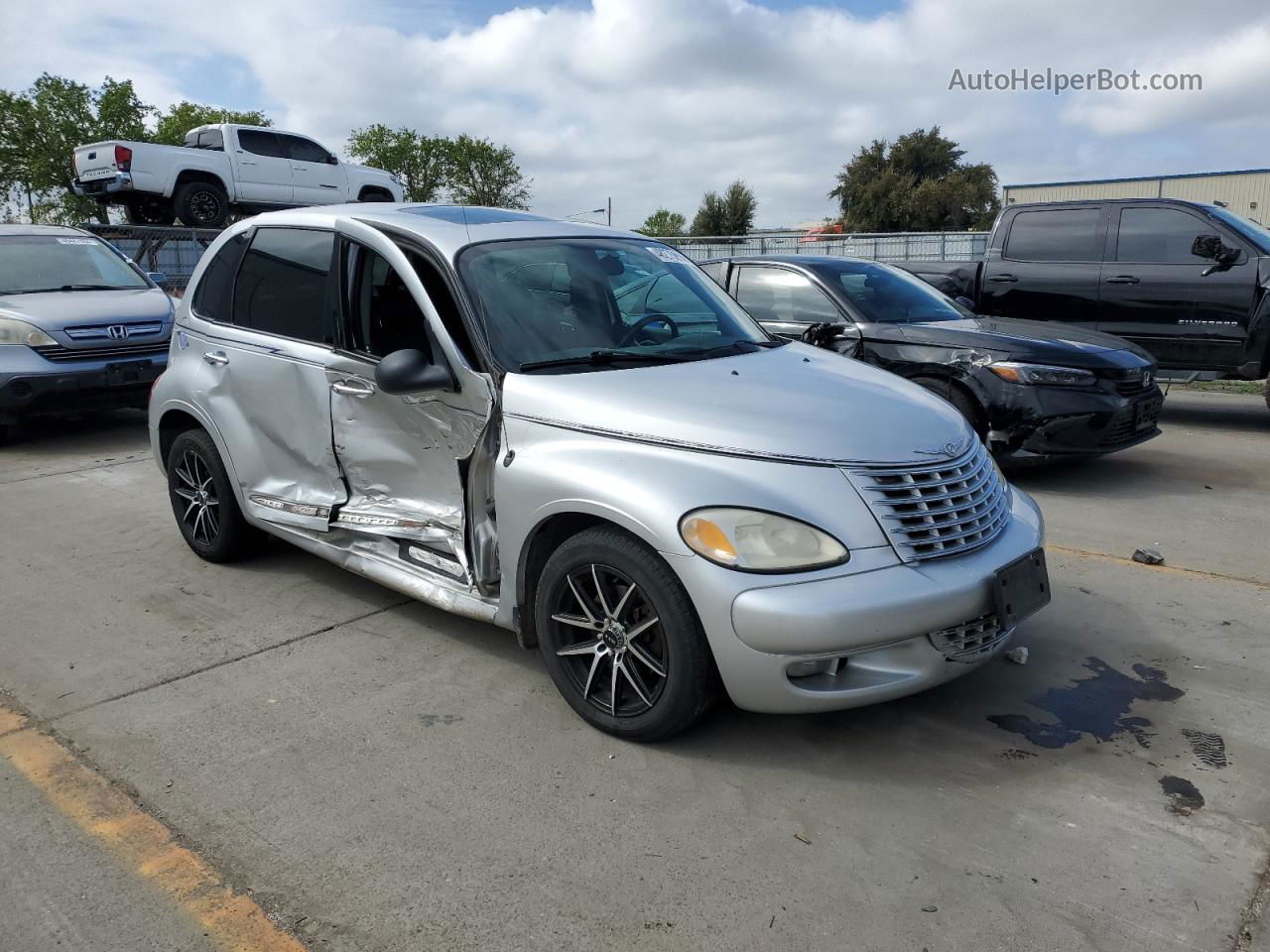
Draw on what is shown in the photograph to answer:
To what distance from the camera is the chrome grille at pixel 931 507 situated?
310 cm

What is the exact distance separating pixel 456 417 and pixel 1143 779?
105 inches

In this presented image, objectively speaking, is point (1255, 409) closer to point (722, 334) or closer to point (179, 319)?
point (722, 334)

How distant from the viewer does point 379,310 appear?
13.8 ft

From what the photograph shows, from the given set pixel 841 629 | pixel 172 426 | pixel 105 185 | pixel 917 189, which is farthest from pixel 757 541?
pixel 917 189

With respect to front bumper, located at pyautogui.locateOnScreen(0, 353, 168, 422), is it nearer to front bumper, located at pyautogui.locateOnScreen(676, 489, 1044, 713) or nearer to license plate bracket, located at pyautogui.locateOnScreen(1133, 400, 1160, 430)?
front bumper, located at pyautogui.locateOnScreen(676, 489, 1044, 713)

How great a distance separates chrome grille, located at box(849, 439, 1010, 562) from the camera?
10.2ft

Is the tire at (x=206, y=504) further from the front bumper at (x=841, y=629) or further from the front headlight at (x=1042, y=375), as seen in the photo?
the front headlight at (x=1042, y=375)

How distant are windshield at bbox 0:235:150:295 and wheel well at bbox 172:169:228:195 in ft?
24.0

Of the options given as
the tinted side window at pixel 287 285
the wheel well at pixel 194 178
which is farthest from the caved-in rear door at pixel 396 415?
the wheel well at pixel 194 178

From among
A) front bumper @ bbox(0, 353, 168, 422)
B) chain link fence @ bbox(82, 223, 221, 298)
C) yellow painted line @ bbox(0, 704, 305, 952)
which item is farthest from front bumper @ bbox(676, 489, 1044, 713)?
chain link fence @ bbox(82, 223, 221, 298)

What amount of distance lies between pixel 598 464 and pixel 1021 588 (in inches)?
58.6

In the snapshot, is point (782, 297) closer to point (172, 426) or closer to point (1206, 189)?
point (172, 426)

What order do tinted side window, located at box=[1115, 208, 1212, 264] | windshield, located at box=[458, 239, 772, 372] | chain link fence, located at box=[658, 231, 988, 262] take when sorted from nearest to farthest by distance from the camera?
windshield, located at box=[458, 239, 772, 372], tinted side window, located at box=[1115, 208, 1212, 264], chain link fence, located at box=[658, 231, 988, 262]

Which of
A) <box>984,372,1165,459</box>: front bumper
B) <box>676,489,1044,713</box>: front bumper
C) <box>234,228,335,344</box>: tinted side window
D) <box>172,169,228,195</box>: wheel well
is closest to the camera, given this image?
<box>676,489,1044,713</box>: front bumper
